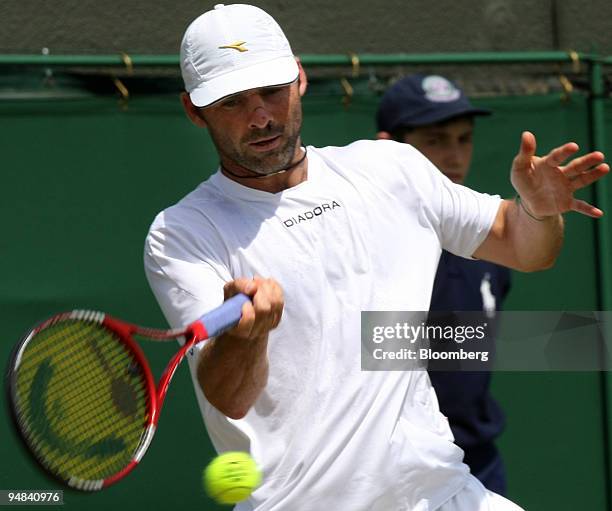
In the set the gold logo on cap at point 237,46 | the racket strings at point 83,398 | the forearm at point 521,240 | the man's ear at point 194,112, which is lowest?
the racket strings at point 83,398

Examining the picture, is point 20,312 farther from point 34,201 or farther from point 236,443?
point 236,443

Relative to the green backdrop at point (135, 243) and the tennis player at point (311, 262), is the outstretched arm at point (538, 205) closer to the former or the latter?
the tennis player at point (311, 262)

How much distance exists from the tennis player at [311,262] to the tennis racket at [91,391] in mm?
146

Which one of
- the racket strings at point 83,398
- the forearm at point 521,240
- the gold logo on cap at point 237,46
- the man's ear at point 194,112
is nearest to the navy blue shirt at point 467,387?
the forearm at point 521,240

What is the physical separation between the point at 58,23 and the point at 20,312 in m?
1.15

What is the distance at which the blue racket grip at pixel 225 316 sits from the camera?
2.74 meters

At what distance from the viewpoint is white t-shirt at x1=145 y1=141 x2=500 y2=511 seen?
10.1 ft

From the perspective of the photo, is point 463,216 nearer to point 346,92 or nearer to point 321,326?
point 321,326

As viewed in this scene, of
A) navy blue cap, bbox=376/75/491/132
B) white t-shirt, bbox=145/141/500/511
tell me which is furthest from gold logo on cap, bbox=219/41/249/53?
navy blue cap, bbox=376/75/491/132

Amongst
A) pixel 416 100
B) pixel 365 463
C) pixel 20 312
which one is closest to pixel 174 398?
pixel 20 312

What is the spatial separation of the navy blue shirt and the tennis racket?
4.80ft

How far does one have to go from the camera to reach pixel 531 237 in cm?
329

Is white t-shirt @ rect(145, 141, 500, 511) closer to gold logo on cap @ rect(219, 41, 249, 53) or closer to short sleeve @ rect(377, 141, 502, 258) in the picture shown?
short sleeve @ rect(377, 141, 502, 258)

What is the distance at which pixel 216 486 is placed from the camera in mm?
3070
